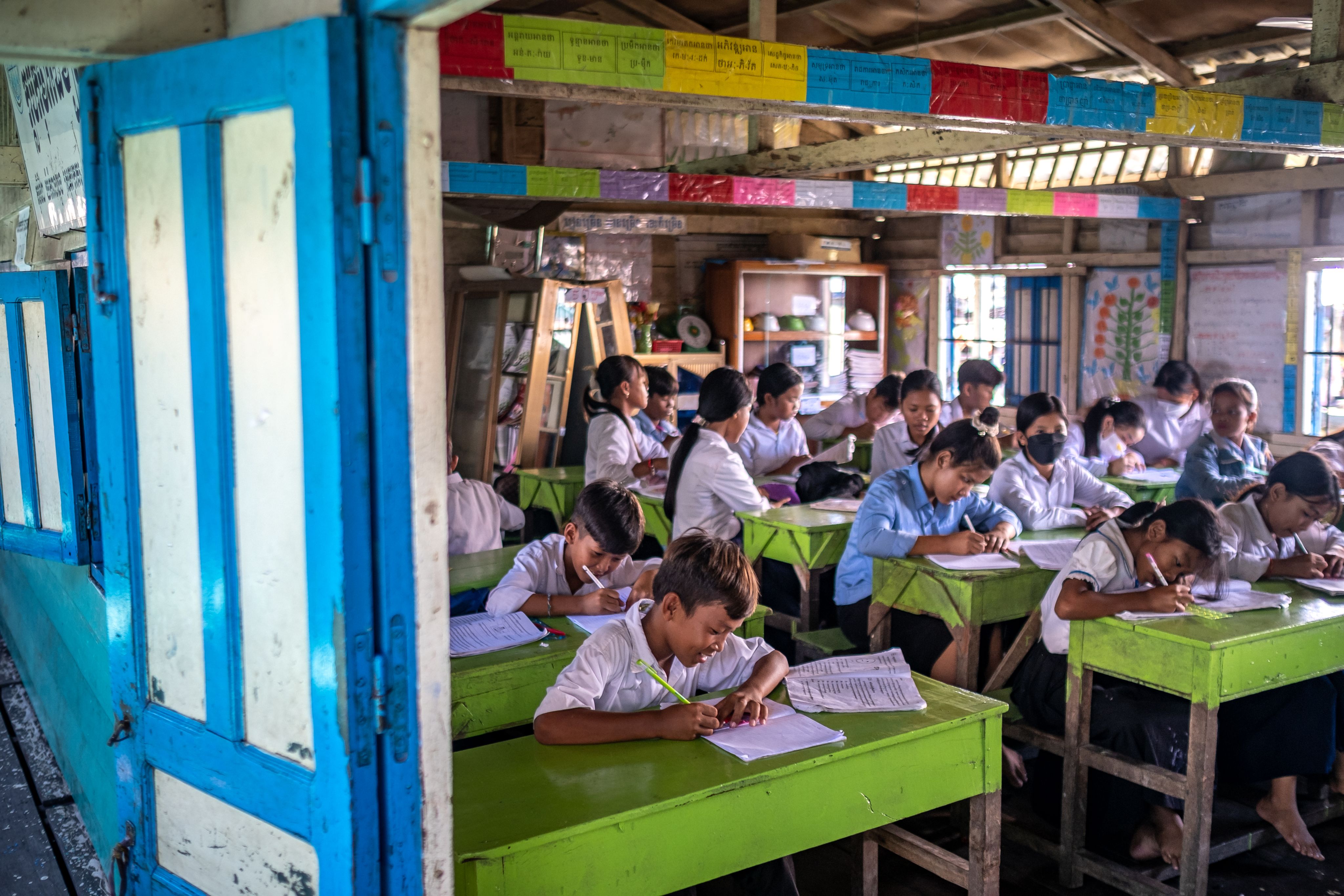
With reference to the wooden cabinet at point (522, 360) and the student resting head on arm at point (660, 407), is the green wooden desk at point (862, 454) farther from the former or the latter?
the wooden cabinet at point (522, 360)

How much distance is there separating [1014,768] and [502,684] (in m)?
1.78

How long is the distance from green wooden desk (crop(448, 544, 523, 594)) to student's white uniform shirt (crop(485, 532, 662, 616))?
267mm

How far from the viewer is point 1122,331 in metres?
7.67

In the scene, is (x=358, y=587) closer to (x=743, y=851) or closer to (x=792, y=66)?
(x=743, y=851)

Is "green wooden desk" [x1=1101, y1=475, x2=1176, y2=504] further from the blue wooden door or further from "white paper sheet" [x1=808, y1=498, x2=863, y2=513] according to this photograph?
the blue wooden door

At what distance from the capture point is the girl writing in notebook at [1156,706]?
305 centimetres

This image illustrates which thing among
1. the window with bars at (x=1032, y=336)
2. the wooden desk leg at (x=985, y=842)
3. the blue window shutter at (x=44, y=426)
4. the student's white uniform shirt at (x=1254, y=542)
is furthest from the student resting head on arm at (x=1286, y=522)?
the window with bars at (x=1032, y=336)

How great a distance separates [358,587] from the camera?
1.54 metres

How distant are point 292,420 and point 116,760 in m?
0.92

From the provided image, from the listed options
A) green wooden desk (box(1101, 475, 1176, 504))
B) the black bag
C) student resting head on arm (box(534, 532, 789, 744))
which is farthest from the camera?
green wooden desk (box(1101, 475, 1176, 504))

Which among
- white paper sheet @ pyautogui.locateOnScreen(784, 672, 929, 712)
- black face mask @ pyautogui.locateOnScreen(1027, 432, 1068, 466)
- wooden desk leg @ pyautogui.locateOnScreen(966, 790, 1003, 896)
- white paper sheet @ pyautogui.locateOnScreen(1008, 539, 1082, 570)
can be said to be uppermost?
black face mask @ pyautogui.locateOnScreen(1027, 432, 1068, 466)

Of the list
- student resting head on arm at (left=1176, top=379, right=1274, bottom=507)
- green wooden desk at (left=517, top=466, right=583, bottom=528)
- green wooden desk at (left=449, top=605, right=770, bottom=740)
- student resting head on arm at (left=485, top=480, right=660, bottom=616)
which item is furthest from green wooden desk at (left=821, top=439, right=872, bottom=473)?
green wooden desk at (left=449, top=605, right=770, bottom=740)

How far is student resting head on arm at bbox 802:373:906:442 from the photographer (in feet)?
22.1

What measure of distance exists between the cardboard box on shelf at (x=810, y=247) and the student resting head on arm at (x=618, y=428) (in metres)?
3.37
